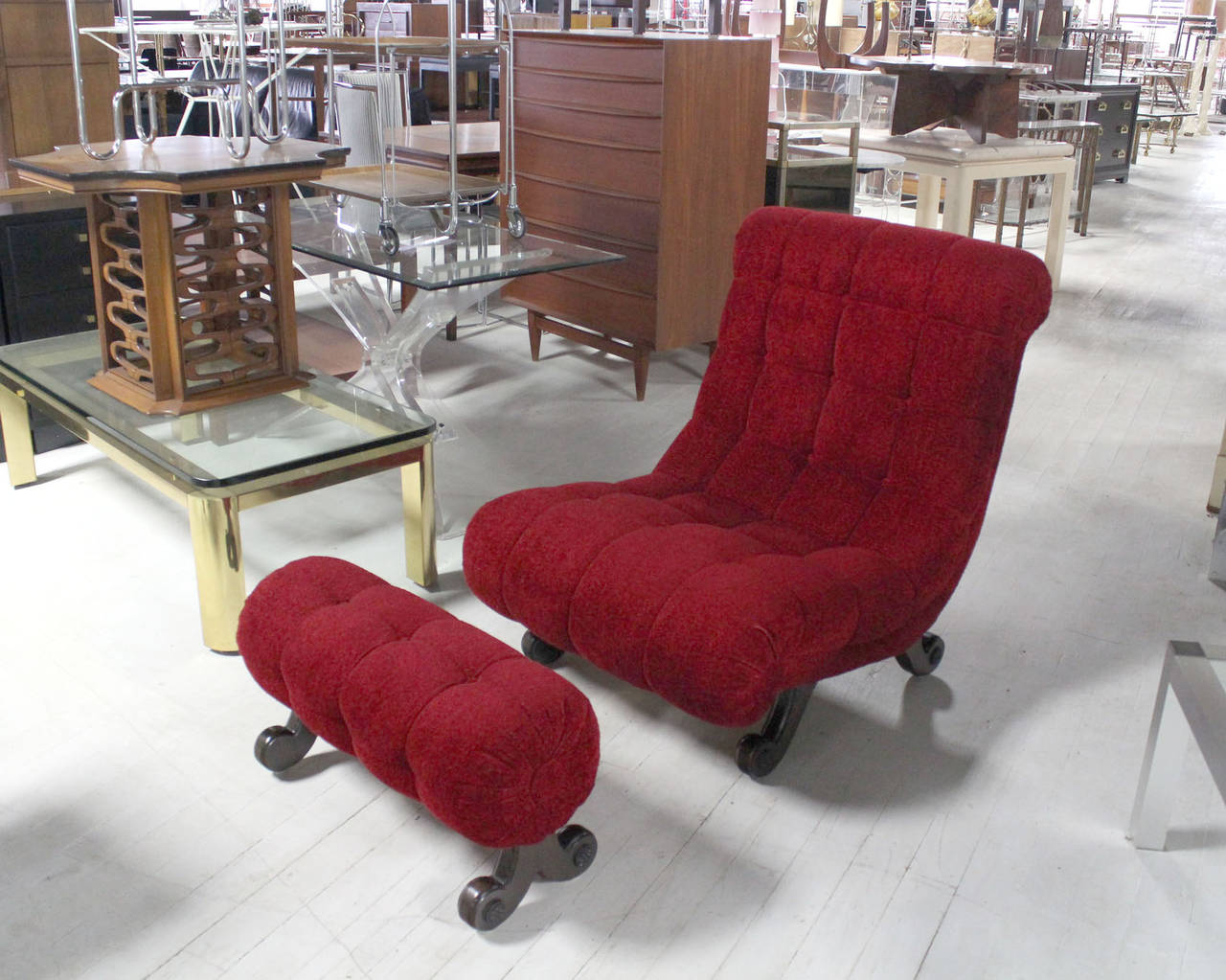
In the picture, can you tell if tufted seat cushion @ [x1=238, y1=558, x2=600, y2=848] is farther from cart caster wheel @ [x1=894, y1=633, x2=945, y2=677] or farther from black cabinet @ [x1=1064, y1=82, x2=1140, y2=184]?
black cabinet @ [x1=1064, y1=82, x2=1140, y2=184]

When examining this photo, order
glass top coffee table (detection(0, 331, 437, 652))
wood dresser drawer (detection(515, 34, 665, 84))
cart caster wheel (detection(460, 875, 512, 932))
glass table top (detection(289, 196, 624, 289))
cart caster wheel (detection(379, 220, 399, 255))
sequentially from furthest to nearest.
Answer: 1. wood dresser drawer (detection(515, 34, 665, 84))
2. cart caster wheel (detection(379, 220, 399, 255))
3. glass table top (detection(289, 196, 624, 289))
4. glass top coffee table (detection(0, 331, 437, 652))
5. cart caster wheel (detection(460, 875, 512, 932))

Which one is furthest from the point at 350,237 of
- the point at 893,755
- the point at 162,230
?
the point at 893,755

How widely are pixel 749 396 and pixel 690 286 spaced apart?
1431mm

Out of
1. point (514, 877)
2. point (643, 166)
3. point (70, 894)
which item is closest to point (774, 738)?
point (514, 877)

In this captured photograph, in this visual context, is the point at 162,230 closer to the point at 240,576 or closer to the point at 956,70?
the point at 240,576

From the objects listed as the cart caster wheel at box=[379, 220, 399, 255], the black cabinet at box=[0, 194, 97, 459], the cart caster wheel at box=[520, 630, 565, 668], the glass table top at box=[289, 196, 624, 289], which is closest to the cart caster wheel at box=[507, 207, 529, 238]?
the glass table top at box=[289, 196, 624, 289]

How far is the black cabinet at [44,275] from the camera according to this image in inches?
129

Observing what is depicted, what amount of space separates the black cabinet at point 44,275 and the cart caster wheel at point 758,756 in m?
2.31

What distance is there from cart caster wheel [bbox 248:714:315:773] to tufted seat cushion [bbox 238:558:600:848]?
0.43 feet

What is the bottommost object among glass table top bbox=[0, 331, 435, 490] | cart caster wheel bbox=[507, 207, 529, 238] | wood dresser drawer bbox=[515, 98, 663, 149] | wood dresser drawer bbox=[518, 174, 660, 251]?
glass table top bbox=[0, 331, 435, 490]

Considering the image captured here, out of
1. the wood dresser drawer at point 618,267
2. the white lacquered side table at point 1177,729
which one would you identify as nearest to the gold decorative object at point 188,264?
the wood dresser drawer at point 618,267

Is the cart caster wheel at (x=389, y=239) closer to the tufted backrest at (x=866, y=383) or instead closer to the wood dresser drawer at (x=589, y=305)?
the tufted backrest at (x=866, y=383)

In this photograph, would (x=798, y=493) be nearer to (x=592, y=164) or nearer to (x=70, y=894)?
(x=70, y=894)

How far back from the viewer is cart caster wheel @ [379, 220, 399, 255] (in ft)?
9.23
